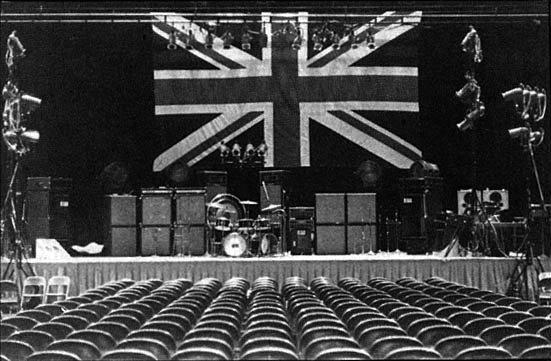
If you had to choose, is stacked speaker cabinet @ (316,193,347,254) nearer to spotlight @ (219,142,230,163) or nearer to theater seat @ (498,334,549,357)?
spotlight @ (219,142,230,163)

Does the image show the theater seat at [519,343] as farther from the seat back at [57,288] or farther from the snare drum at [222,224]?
the snare drum at [222,224]

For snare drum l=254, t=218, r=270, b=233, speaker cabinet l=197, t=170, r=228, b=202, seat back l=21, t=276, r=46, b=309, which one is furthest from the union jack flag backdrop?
seat back l=21, t=276, r=46, b=309

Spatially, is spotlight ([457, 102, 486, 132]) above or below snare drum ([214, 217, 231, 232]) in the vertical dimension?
above

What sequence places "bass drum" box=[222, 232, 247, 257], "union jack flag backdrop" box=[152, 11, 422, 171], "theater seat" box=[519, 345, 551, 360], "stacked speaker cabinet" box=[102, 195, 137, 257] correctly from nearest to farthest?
"theater seat" box=[519, 345, 551, 360]
"bass drum" box=[222, 232, 247, 257]
"stacked speaker cabinet" box=[102, 195, 137, 257]
"union jack flag backdrop" box=[152, 11, 422, 171]

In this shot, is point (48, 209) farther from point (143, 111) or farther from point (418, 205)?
point (418, 205)

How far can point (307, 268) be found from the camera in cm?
1544

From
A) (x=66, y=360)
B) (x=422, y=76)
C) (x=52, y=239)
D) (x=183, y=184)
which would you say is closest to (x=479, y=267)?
(x=422, y=76)

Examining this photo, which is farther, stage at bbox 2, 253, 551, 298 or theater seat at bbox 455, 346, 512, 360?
stage at bbox 2, 253, 551, 298

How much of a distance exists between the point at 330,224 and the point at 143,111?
5.30 meters

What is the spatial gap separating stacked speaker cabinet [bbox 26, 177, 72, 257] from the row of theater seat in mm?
6856

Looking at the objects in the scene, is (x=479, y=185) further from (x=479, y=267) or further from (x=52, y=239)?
(x=52, y=239)

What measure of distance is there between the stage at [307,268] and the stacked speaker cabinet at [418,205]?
2.79 m

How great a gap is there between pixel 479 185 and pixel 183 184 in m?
7.16

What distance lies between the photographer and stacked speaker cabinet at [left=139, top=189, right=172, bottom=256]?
1747cm
